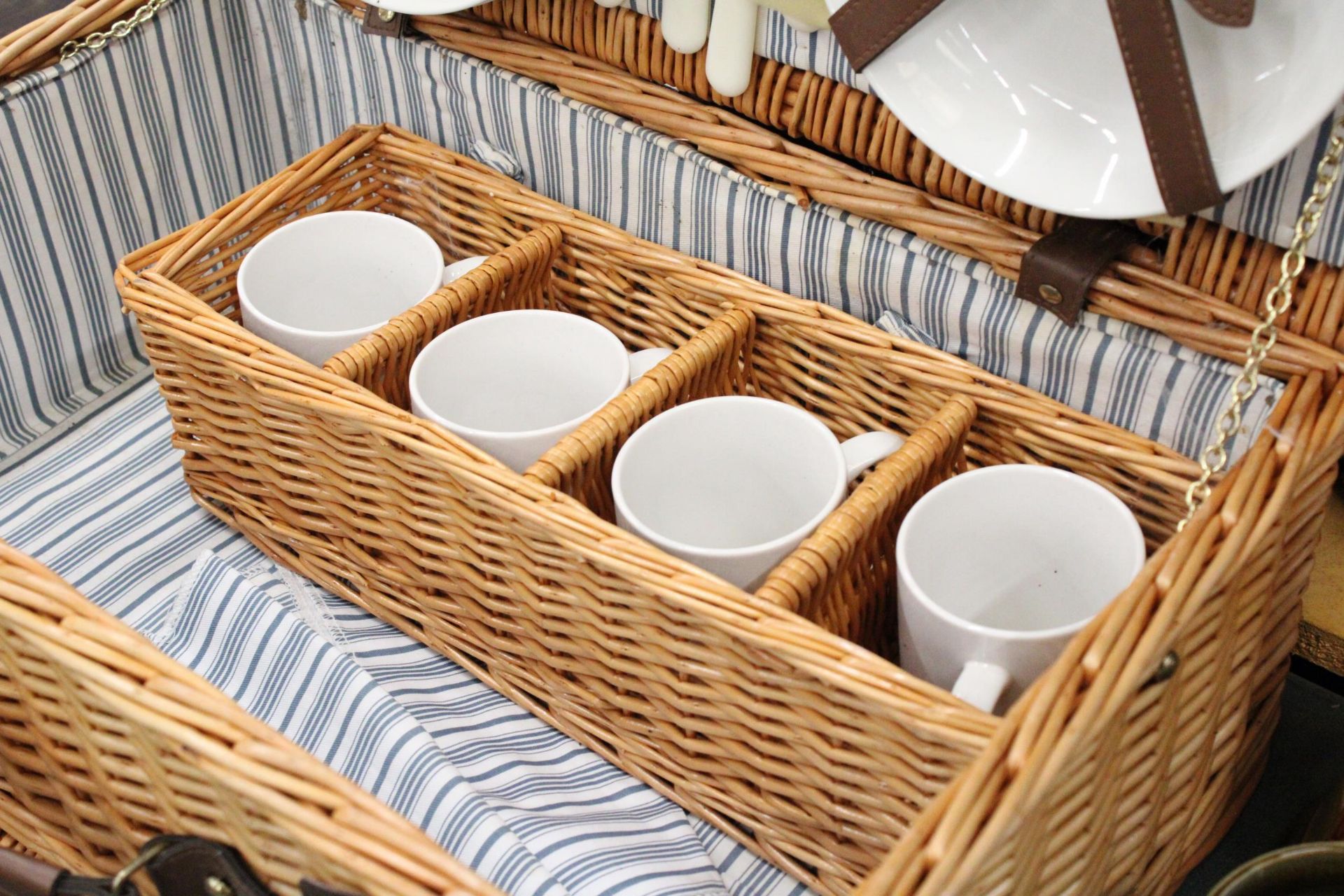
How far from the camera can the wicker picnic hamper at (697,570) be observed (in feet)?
1.61

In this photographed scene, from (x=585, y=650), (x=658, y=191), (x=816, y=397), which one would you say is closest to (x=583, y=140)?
(x=658, y=191)

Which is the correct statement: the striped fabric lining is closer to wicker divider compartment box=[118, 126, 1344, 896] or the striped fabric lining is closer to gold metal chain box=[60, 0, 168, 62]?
→ wicker divider compartment box=[118, 126, 1344, 896]

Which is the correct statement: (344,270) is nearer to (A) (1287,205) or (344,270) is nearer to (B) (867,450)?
(B) (867,450)

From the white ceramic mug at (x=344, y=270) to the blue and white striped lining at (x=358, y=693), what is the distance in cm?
15

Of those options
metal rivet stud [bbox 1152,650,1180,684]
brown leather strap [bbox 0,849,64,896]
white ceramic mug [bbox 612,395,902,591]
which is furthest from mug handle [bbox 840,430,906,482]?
brown leather strap [bbox 0,849,64,896]

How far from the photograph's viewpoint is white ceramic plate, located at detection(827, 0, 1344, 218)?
1.87 ft

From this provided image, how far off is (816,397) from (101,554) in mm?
488

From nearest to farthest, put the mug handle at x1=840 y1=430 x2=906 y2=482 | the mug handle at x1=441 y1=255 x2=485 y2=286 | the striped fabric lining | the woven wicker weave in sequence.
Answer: the woven wicker weave, the striped fabric lining, the mug handle at x1=840 y1=430 x2=906 y2=482, the mug handle at x1=441 y1=255 x2=485 y2=286

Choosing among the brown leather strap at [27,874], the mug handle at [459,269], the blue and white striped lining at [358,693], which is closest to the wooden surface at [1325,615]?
the blue and white striped lining at [358,693]

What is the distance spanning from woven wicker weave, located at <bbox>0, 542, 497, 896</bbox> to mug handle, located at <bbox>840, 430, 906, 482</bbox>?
31 cm

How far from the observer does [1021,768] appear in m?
0.45

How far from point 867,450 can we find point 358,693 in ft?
1.03

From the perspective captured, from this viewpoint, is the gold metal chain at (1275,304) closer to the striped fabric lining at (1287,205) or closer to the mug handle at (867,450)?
the striped fabric lining at (1287,205)

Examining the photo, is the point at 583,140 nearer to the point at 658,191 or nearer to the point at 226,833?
the point at 658,191
